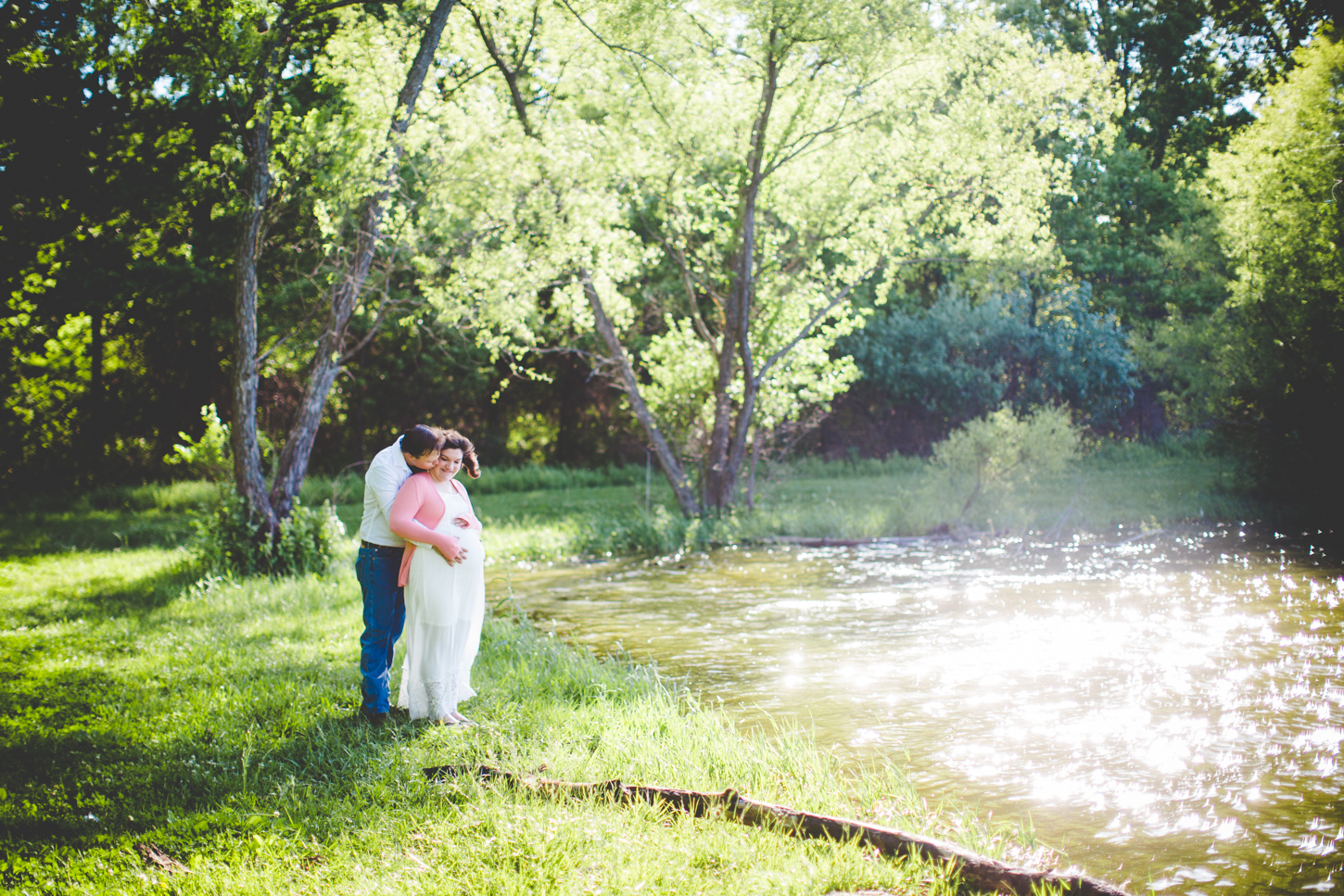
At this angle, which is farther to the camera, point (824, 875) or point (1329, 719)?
point (1329, 719)

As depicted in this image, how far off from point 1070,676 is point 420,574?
15.6 feet

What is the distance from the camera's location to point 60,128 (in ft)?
29.6

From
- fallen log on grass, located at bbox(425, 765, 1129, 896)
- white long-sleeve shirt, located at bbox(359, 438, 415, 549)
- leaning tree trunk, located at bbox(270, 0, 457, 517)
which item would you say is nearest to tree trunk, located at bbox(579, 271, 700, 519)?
leaning tree trunk, located at bbox(270, 0, 457, 517)

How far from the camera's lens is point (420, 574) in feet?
17.7

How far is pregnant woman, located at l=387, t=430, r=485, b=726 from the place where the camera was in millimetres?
5344

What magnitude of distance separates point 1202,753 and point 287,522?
9887 mm

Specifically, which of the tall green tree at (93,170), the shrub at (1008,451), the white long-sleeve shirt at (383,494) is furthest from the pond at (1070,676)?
the tall green tree at (93,170)

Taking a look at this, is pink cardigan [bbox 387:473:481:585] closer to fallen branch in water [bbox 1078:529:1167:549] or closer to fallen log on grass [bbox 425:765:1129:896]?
fallen log on grass [bbox 425:765:1129:896]

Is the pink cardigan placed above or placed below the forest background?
below

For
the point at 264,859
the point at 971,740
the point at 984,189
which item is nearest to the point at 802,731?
the point at 971,740

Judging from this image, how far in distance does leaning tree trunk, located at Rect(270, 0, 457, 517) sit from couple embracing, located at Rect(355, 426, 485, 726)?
6.14 m

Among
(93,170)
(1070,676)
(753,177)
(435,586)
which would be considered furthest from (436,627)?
(753,177)

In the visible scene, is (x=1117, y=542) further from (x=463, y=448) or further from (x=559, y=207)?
(x=463, y=448)

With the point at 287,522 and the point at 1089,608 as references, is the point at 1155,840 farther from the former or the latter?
the point at 287,522
